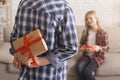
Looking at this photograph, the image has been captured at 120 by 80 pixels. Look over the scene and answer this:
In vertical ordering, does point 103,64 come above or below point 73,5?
below

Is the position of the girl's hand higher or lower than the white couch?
higher

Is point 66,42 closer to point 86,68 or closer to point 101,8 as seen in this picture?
point 86,68

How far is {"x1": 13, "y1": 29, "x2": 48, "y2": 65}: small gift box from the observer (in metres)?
1.07

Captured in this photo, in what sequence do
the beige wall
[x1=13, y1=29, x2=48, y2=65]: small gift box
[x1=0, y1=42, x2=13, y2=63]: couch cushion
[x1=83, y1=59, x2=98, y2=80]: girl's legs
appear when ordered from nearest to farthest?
[x1=13, y1=29, x2=48, y2=65]: small gift box
[x1=83, y1=59, x2=98, y2=80]: girl's legs
[x1=0, y1=42, x2=13, y2=63]: couch cushion
the beige wall

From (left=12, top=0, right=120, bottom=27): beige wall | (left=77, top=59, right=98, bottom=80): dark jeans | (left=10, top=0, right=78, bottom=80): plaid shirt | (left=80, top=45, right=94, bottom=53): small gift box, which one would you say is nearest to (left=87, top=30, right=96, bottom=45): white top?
(left=80, top=45, right=94, bottom=53): small gift box

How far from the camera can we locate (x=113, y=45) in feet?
10.6

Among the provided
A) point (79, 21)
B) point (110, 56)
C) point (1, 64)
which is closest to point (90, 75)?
point (110, 56)

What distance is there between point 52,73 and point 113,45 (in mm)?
2216

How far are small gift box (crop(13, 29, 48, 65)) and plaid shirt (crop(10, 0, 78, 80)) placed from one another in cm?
3

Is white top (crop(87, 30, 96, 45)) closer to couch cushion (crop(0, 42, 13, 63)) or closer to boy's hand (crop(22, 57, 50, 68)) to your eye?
couch cushion (crop(0, 42, 13, 63))

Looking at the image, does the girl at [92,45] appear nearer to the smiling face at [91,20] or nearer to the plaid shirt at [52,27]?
the smiling face at [91,20]

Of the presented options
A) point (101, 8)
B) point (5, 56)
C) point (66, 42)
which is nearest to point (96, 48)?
point (5, 56)

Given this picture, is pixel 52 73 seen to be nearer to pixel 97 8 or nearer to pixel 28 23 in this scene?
pixel 28 23

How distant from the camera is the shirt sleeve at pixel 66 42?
3.56ft
